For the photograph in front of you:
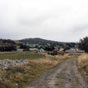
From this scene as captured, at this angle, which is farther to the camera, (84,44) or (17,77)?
(84,44)

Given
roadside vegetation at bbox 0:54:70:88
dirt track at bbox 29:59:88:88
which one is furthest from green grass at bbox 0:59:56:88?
dirt track at bbox 29:59:88:88

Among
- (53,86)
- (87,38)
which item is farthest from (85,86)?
(87,38)

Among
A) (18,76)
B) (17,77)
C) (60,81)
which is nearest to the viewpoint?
(60,81)

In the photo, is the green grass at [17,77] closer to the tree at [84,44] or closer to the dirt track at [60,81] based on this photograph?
the dirt track at [60,81]

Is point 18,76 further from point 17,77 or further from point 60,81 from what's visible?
point 60,81

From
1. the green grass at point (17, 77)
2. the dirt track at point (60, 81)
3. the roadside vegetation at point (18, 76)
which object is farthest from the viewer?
the dirt track at point (60, 81)

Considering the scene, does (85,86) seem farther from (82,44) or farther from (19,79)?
(82,44)

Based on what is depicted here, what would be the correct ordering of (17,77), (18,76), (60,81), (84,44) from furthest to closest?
1. (84,44)
2. (18,76)
3. (17,77)
4. (60,81)

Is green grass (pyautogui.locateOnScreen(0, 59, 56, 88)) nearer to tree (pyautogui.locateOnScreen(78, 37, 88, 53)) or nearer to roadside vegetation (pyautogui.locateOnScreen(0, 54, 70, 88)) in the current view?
roadside vegetation (pyautogui.locateOnScreen(0, 54, 70, 88))

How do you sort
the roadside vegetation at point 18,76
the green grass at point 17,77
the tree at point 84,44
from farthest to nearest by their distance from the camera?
the tree at point 84,44 → the roadside vegetation at point 18,76 → the green grass at point 17,77

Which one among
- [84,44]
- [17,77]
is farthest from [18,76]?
[84,44]

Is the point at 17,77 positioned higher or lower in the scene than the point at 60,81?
higher

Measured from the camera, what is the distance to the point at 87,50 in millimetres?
123375

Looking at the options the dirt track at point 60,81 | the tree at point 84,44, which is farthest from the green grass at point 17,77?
the tree at point 84,44
